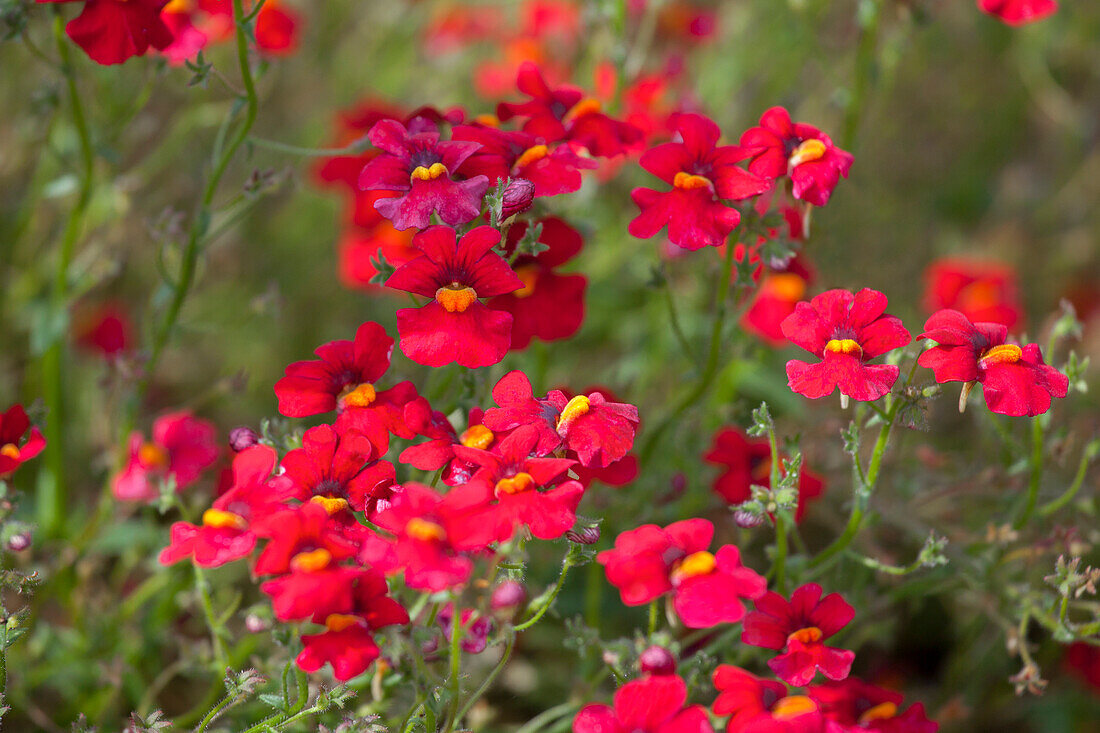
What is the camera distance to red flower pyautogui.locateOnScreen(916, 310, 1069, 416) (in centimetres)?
130

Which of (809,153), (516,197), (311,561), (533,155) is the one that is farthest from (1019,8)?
(311,561)

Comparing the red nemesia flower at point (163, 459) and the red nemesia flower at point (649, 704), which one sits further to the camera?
the red nemesia flower at point (163, 459)

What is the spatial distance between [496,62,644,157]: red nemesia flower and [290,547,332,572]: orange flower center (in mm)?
763

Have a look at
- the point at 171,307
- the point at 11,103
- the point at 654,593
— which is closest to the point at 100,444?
the point at 171,307

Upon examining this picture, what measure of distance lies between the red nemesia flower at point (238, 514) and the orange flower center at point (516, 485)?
28 cm

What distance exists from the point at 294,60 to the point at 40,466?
1.87 meters

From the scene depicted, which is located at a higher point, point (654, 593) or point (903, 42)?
point (903, 42)

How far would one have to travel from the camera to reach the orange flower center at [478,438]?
132cm

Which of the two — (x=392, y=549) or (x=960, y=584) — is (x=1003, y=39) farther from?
(x=392, y=549)

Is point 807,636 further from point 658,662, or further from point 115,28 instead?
point 115,28

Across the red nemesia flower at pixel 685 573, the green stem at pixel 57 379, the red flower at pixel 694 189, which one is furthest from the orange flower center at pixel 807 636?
the green stem at pixel 57 379

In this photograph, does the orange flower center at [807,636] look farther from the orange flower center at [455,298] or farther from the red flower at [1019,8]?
the red flower at [1019,8]

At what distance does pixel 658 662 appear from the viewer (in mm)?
1221

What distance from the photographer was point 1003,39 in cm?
392
